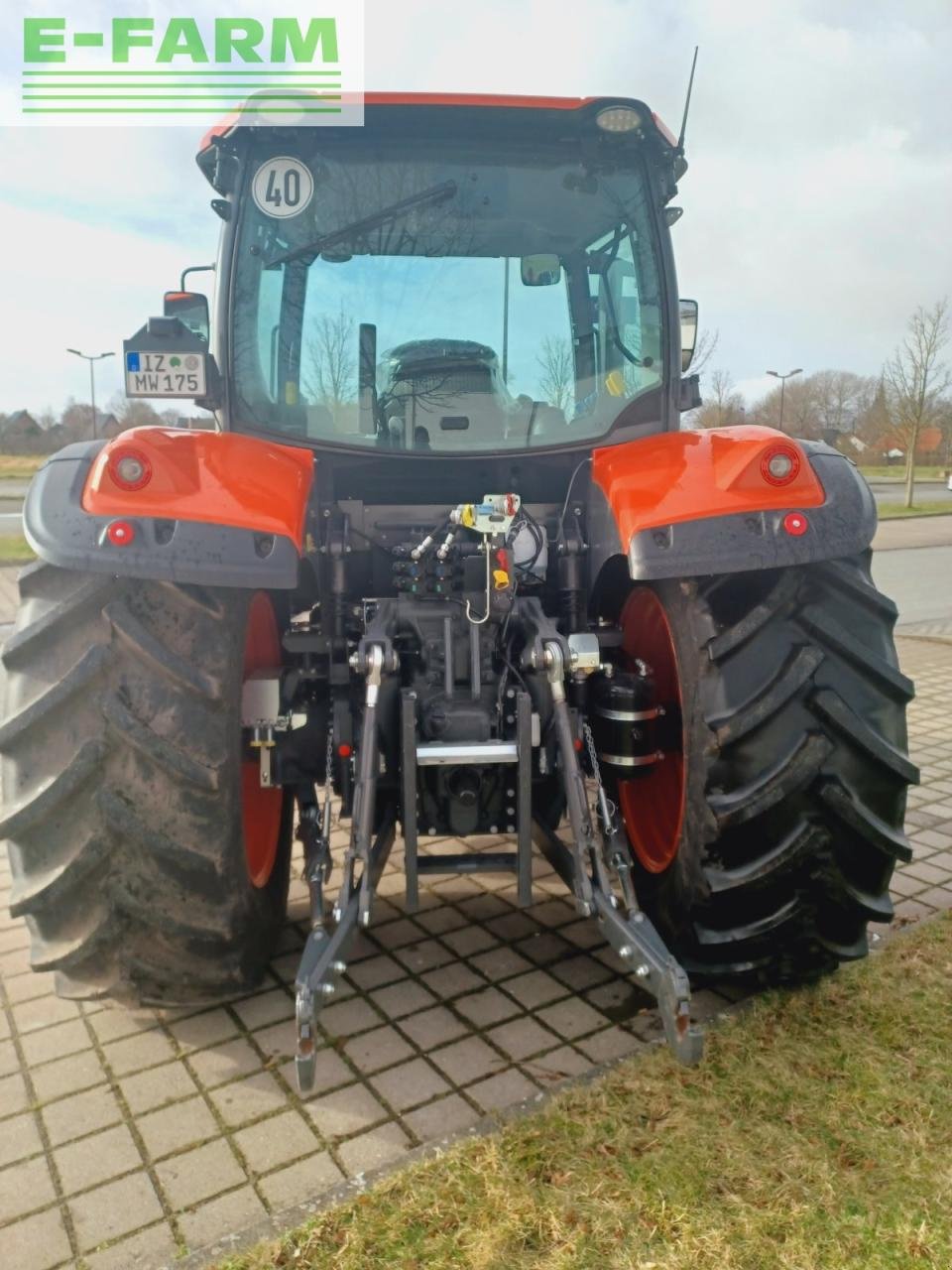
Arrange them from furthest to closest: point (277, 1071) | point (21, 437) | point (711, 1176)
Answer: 1. point (21, 437)
2. point (277, 1071)
3. point (711, 1176)

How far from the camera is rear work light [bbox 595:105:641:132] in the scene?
9.41ft

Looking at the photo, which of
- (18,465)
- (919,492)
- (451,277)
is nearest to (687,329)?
(451,277)

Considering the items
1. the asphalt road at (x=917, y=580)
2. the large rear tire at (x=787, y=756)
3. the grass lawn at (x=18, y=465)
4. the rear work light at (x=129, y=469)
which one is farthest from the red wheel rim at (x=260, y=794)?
the grass lawn at (x=18, y=465)

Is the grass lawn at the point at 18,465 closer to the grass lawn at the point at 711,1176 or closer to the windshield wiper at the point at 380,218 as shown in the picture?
the windshield wiper at the point at 380,218

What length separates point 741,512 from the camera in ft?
7.80

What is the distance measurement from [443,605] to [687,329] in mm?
1251

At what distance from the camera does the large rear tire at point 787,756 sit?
7.93ft

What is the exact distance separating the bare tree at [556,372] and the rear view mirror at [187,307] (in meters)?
1.07

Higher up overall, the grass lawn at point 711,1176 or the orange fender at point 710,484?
the orange fender at point 710,484

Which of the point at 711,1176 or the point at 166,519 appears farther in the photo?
the point at 166,519

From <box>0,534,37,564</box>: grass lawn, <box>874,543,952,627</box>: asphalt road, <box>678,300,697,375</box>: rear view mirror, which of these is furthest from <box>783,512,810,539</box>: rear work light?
<box>0,534,37,564</box>: grass lawn

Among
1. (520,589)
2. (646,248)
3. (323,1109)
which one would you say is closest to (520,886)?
(323,1109)

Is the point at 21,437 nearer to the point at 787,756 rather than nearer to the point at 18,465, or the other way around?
the point at 18,465

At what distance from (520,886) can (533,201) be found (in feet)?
6.68
